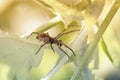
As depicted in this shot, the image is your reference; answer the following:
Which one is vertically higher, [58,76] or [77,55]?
[77,55]

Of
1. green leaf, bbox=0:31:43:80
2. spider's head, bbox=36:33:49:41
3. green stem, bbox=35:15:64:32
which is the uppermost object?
green stem, bbox=35:15:64:32

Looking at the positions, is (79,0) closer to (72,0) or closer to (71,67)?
(72,0)

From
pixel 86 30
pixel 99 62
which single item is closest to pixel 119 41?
pixel 99 62

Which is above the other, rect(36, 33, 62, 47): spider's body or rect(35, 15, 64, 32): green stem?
rect(35, 15, 64, 32): green stem

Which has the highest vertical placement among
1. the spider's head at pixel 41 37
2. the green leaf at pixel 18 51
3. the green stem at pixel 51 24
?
the green stem at pixel 51 24

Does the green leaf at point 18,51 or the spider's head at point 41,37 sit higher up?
the spider's head at point 41,37

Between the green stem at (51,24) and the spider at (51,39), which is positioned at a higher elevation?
the green stem at (51,24)

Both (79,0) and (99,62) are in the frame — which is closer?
(79,0)

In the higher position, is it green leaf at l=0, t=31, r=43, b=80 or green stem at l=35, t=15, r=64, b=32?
green stem at l=35, t=15, r=64, b=32

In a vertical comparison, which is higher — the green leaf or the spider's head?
the spider's head

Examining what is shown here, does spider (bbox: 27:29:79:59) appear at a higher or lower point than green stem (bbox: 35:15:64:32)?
lower

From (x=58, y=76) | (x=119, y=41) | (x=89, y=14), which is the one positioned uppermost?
(x=89, y=14)
